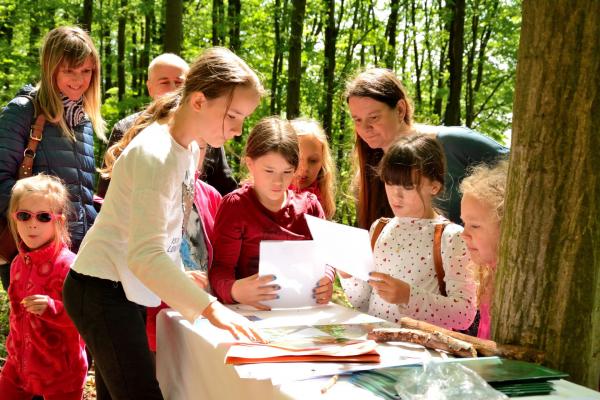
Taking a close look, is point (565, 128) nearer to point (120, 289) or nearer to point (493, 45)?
point (120, 289)

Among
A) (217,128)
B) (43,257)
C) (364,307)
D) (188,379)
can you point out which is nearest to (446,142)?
(364,307)

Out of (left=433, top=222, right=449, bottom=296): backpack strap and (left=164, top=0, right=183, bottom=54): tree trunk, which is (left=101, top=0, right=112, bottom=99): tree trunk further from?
(left=433, top=222, right=449, bottom=296): backpack strap

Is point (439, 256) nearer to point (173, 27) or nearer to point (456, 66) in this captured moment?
point (173, 27)

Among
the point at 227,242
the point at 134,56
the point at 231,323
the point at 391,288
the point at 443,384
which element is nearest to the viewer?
the point at 443,384

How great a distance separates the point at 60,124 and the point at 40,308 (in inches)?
42.6

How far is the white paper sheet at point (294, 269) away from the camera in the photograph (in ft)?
8.13

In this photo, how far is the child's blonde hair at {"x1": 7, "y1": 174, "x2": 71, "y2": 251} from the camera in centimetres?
330

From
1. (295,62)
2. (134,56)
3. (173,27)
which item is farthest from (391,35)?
(173,27)

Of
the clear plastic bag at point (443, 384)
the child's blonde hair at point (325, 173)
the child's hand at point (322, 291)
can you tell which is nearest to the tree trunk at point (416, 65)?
the child's blonde hair at point (325, 173)

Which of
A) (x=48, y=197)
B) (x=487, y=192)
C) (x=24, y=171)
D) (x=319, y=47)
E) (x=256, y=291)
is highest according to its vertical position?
(x=319, y=47)

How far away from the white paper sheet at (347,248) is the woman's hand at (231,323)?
0.60m

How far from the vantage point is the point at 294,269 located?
2.55 metres

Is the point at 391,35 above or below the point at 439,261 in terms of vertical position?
above

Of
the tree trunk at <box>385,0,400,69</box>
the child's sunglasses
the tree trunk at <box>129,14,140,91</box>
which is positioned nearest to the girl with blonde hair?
the child's sunglasses
